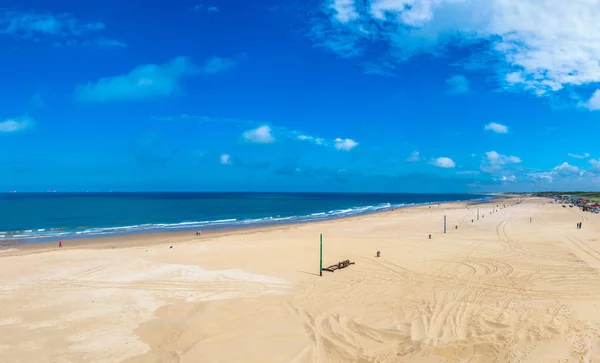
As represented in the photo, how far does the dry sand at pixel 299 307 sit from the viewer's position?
10.3m

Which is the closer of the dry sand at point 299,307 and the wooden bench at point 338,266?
the dry sand at point 299,307

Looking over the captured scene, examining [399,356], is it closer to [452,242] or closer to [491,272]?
[491,272]

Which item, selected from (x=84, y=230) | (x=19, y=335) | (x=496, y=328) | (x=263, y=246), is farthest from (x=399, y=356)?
(x=84, y=230)

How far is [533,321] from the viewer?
12172mm

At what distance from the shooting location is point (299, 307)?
551 inches

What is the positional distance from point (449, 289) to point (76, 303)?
16265 millimetres

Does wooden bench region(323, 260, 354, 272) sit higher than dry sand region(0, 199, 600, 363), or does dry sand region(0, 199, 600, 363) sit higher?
wooden bench region(323, 260, 354, 272)

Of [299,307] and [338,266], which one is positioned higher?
[338,266]

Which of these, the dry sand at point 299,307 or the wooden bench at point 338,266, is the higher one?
the wooden bench at point 338,266

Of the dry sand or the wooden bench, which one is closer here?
the dry sand

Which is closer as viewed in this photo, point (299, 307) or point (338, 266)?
point (299, 307)

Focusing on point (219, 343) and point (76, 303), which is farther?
point (76, 303)

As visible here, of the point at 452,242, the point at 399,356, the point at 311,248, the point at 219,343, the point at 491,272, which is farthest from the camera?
the point at 452,242

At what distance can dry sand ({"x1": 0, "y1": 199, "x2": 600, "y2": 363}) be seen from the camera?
10.3m
